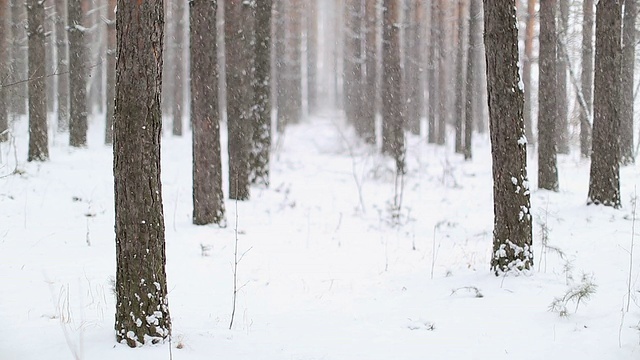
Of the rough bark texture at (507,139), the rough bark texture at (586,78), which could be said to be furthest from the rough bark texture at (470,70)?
the rough bark texture at (507,139)

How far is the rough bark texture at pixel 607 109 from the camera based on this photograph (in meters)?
9.93

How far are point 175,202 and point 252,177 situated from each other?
2.75m

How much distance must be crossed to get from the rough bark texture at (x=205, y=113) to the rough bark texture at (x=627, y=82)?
38.4ft

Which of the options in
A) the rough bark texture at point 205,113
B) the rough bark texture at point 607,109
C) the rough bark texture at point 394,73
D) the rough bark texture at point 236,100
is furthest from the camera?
the rough bark texture at point 394,73

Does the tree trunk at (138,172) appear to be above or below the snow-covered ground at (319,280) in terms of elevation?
above

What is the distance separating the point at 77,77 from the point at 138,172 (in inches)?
512

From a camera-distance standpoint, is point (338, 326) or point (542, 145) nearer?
point (338, 326)

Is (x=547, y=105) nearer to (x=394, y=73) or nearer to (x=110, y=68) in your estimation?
(x=394, y=73)

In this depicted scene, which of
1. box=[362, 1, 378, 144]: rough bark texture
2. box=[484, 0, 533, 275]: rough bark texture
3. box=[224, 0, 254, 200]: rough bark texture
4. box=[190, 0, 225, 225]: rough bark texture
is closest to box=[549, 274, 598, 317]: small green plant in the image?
box=[484, 0, 533, 275]: rough bark texture

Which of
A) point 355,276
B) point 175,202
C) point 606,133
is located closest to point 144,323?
point 355,276

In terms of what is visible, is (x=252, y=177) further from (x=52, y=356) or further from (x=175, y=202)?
(x=52, y=356)

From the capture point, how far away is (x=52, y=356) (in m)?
4.24

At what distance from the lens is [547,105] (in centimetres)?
1262

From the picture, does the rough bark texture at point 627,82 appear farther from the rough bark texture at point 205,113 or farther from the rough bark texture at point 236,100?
the rough bark texture at point 205,113
